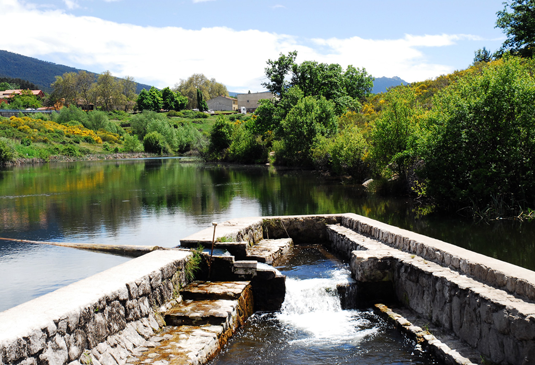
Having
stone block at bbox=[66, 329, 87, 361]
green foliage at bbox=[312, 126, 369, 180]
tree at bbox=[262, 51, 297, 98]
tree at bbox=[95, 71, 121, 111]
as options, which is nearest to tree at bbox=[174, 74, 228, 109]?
tree at bbox=[95, 71, 121, 111]

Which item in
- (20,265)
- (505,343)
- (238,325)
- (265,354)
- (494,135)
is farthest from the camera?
(494,135)

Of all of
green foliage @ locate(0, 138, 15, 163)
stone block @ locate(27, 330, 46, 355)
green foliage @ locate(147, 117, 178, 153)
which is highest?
green foliage @ locate(147, 117, 178, 153)

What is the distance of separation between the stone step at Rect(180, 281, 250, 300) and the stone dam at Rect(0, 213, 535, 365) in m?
0.02

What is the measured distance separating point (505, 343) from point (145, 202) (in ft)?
76.0

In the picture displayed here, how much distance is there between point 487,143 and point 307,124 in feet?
102

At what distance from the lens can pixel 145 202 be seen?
26.5 metres

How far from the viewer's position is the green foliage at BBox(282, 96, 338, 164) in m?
48.9

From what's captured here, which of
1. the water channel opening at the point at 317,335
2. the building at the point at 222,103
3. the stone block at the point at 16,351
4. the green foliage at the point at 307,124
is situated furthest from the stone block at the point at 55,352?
the building at the point at 222,103

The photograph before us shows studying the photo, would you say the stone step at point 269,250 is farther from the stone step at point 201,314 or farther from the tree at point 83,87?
the tree at point 83,87

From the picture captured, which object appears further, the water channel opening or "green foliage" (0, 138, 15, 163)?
→ "green foliage" (0, 138, 15, 163)

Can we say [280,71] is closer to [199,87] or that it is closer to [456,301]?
[456,301]

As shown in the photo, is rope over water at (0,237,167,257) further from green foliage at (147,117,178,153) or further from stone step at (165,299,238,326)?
green foliage at (147,117,178,153)

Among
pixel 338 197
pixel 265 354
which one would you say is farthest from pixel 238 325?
pixel 338 197

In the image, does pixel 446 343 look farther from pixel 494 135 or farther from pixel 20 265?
pixel 494 135
